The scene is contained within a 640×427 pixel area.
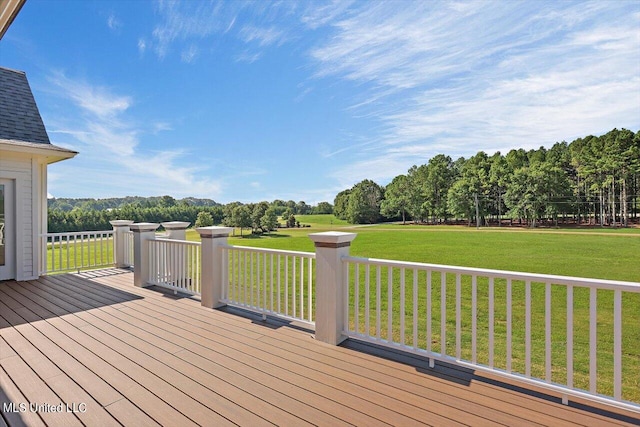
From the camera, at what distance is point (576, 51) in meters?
12.4

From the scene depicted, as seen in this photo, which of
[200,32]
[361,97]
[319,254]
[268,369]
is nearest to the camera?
[268,369]

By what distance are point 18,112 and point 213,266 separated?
6.72 meters

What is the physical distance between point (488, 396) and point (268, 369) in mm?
1522

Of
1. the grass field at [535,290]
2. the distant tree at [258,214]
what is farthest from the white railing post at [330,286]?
the distant tree at [258,214]

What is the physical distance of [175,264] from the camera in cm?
457

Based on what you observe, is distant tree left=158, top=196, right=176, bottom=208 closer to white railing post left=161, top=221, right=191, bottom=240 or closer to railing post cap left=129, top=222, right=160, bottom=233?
white railing post left=161, top=221, right=191, bottom=240

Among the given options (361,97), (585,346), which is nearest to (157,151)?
(361,97)

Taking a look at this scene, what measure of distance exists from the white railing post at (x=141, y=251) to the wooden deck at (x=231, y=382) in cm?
151

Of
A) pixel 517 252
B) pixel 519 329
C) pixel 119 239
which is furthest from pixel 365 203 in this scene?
pixel 119 239

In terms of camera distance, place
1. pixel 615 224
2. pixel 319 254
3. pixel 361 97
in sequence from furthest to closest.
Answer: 1. pixel 615 224
2. pixel 361 97
3. pixel 319 254

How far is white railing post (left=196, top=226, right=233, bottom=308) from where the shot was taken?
3.85 metres

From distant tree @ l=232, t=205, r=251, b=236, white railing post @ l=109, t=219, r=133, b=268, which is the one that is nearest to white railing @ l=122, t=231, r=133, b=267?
white railing post @ l=109, t=219, r=133, b=268

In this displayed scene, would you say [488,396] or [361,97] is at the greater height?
[361,97]

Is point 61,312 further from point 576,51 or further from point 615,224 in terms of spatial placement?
point 615,224
